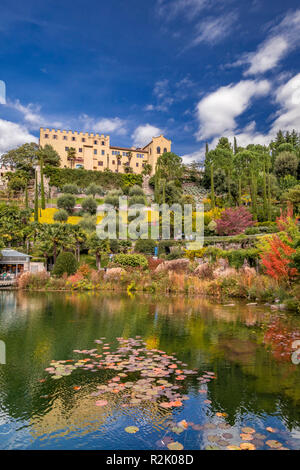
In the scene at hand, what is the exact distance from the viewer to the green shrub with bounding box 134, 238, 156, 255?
27.4m

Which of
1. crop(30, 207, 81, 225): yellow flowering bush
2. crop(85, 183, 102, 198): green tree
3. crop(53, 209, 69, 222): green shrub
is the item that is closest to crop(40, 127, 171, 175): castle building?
crop(85, 183, 102, 198): green tree

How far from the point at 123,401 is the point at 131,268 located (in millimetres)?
17792

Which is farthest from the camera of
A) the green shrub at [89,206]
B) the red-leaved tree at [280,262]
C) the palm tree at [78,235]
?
the green shrub at [89,206]

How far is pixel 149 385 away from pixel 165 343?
8.96 feet

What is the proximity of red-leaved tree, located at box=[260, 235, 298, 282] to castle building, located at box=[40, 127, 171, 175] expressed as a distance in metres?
50.9

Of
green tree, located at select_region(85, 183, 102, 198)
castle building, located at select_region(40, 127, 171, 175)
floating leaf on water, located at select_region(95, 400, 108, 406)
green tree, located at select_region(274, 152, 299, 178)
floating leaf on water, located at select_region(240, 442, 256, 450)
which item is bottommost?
floating leaf on water, located at select_region(95, 400, 108, 406)

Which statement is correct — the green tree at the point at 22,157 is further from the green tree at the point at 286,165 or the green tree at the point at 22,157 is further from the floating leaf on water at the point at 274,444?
the floating leaf on water at the point at 274,444

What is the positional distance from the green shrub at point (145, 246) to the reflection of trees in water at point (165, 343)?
13168mm

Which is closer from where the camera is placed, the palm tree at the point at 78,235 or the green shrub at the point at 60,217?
the palm tree at the point at 78,235

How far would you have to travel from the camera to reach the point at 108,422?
3.55 meters

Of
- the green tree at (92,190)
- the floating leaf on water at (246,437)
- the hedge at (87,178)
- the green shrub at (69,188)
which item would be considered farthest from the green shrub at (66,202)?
the floating leaf on water at (246,437)

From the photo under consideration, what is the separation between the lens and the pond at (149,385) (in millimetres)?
3268

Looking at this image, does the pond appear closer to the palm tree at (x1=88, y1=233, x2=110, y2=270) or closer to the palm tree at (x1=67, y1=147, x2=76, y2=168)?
the palm tree at (x1=88, y1=233, x2=110, y2=270)

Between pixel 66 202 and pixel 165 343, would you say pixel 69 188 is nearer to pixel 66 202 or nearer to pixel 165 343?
pixel 66 202
